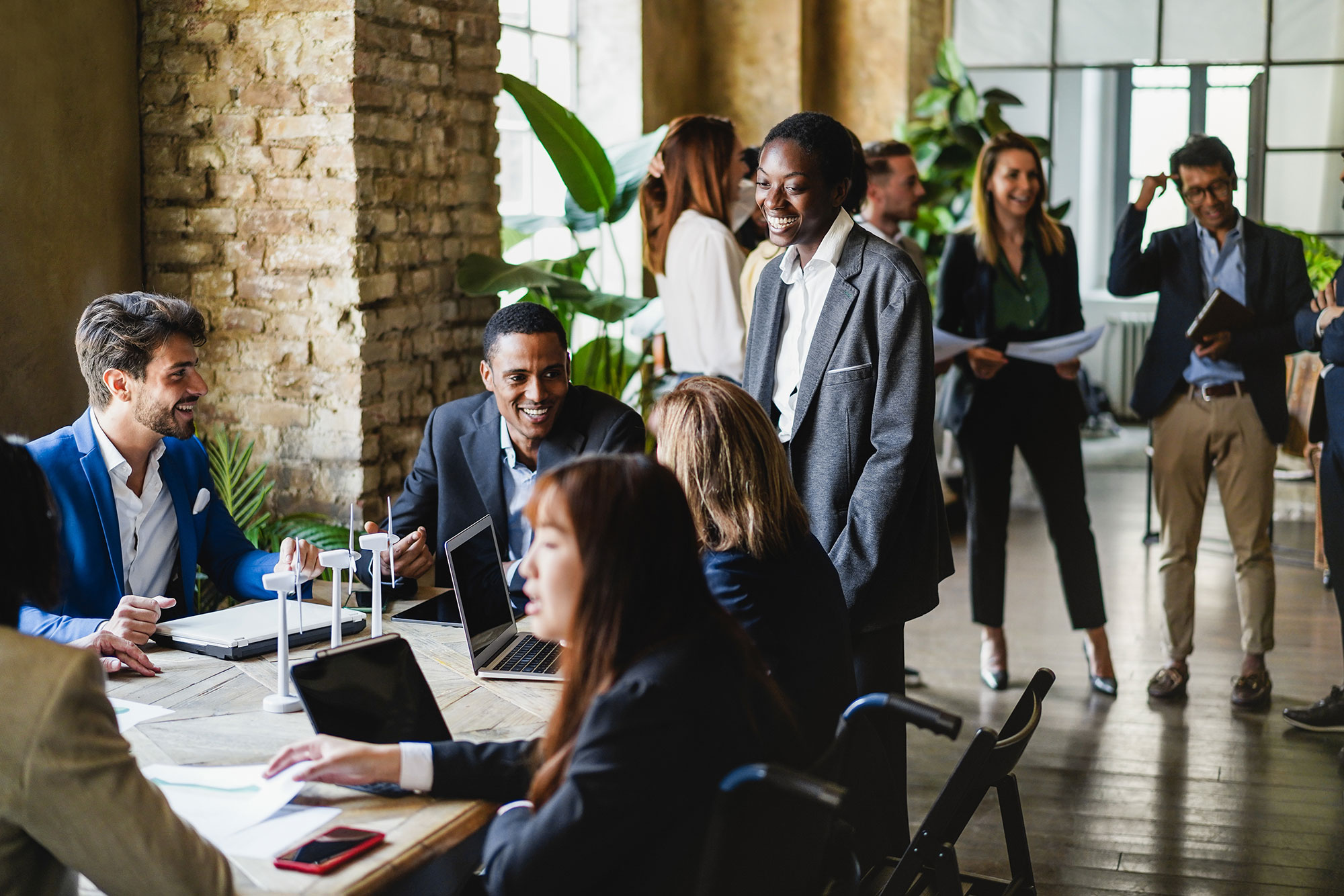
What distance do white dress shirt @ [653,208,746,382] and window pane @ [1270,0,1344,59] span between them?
21.7 ft

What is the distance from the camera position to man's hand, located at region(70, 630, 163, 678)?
2.21 metres

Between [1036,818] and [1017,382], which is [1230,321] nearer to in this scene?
[1017,382]

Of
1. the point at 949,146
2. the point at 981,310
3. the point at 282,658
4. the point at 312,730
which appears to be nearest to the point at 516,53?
the point at 949,146

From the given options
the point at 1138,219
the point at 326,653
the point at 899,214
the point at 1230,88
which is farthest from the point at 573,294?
the point at 1230,88

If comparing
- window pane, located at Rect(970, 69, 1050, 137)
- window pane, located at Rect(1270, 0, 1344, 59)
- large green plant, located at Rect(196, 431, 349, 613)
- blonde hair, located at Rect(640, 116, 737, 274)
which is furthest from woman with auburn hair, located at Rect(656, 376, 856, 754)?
window pane, located at Rect(1270, 0, 1344, 59)

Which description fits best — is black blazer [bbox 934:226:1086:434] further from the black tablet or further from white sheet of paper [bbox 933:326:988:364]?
the black tablet

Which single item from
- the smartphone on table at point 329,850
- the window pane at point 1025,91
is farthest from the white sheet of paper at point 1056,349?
the window pane at point 1025,91

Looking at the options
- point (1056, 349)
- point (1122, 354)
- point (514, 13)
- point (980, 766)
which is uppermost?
point (514, 13)

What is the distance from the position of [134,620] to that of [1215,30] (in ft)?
28.6

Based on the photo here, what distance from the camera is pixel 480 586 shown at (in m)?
2.34

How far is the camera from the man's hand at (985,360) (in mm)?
4297

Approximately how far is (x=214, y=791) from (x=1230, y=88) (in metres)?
10.1

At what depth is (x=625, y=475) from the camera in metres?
1.55

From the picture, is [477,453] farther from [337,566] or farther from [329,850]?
[329,850]
